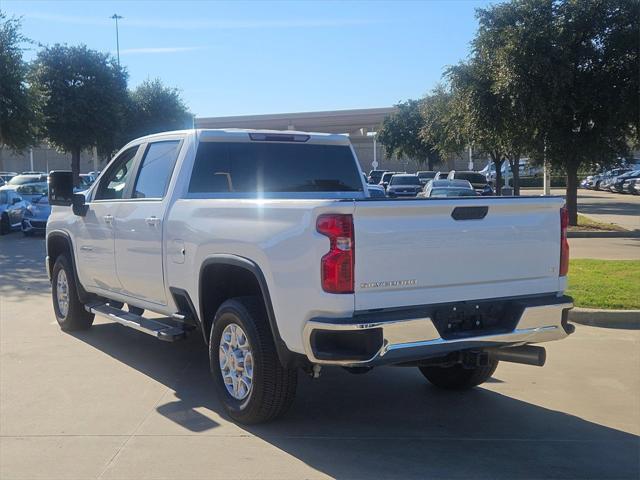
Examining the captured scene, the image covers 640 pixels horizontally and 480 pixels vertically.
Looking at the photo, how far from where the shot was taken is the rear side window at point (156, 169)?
21.2ft

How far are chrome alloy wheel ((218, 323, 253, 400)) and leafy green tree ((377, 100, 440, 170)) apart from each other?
4799 centimetres

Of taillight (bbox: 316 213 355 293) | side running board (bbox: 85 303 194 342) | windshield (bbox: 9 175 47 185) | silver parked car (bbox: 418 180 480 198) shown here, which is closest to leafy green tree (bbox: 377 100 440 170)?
silver parked car (bbox: 418 180 480 198)

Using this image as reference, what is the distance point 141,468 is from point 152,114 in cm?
4184

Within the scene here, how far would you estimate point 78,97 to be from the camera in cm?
3231

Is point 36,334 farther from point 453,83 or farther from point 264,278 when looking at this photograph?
point 453,83

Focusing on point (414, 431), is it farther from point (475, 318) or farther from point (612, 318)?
point (612, 318)

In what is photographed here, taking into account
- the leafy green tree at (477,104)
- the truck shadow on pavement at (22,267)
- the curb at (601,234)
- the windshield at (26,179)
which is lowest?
the truck shadow on pavement at (22,267)

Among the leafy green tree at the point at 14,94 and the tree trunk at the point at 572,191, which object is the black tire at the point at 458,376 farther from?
the leafy green tree at the point at 14,94

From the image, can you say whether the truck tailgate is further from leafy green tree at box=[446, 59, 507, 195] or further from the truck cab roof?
leafy green tree at box=[446, 59, 507, 195]

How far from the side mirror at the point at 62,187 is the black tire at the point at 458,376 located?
4.22 metres

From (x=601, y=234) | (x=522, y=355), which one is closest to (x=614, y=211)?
(x=601, y=234)

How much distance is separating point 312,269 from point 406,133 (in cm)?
4981

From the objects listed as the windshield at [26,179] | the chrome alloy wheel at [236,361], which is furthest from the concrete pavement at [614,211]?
the windshield at [26,179]

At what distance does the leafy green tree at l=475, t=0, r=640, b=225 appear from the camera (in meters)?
18.1
